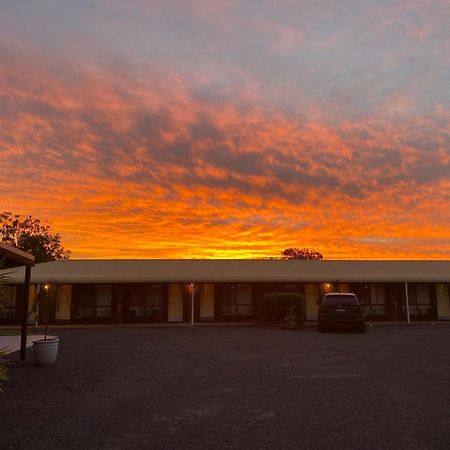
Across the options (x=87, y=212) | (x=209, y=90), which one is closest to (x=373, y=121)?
(x=209, y=90)

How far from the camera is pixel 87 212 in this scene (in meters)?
24.3

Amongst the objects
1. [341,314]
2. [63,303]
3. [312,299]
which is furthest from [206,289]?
[341,314]

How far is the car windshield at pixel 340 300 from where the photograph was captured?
1755cm

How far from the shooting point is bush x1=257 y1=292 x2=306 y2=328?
66.6 feet

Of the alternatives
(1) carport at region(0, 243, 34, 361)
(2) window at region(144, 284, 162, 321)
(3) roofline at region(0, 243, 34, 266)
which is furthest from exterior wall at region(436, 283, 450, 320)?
(3) roofline at region(0, 243, 34, 266)

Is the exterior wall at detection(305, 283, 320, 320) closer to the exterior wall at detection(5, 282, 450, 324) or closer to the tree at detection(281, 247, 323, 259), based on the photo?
the exterior wall at detection(5, 282, 450, 324)

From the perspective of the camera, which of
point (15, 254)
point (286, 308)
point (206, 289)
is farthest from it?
point (206, 289)

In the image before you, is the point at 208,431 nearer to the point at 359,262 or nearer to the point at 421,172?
the point at 421,172

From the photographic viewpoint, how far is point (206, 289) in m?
24.5

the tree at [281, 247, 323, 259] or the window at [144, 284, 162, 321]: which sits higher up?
the tree at [281, 247, 323, 259]

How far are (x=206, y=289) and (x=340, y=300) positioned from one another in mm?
9404

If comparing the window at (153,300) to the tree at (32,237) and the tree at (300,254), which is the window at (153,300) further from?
the tree at (300,254)

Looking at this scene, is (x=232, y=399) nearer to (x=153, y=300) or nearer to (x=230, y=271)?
(x=230, y=271)

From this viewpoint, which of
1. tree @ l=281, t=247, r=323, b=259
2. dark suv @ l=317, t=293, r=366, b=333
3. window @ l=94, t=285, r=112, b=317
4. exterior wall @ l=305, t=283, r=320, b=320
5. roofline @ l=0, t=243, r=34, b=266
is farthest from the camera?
tree @ l=281, t=247, r=323, b=259
